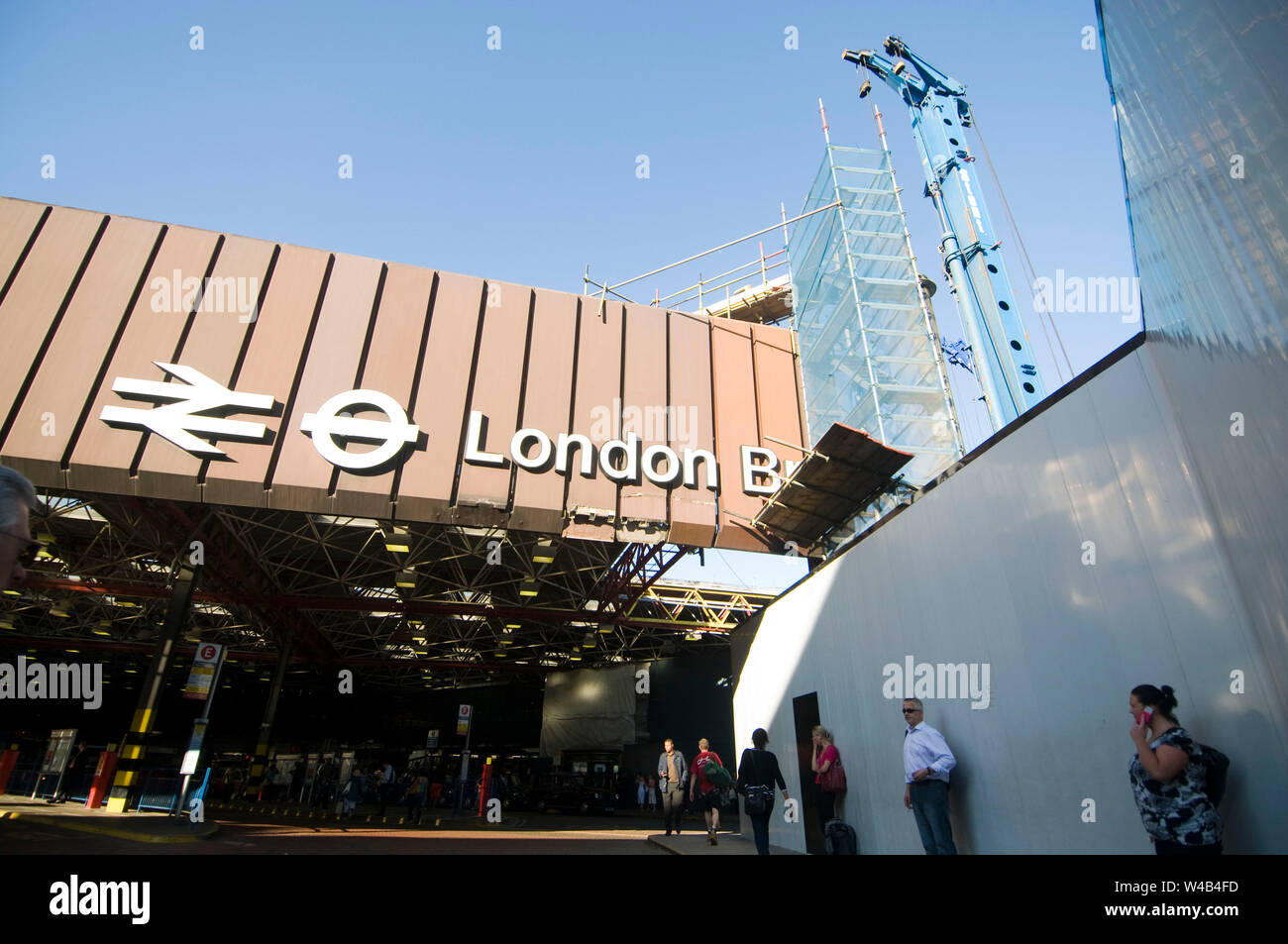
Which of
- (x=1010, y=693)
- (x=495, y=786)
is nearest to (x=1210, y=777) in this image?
(x=1010, y=693)

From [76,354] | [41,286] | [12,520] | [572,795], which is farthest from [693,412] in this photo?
[572,795]

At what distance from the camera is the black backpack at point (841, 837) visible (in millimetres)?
8625

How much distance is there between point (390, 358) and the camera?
614 inches

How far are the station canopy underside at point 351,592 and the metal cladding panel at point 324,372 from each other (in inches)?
134

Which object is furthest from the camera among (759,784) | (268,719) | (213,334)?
(268,719)

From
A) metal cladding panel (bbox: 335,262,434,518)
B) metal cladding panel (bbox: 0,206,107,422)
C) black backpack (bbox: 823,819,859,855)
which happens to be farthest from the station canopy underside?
black backpack (bbox: 823,819,859,855)

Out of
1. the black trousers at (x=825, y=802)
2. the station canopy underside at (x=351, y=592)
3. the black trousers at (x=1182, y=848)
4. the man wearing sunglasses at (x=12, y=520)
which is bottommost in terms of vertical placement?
the black trousers at (x=1182, y=848)

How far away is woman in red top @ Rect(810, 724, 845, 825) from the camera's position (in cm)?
934

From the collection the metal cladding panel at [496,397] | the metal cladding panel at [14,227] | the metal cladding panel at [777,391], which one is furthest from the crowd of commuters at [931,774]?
the metal cladding panel at [14,227]

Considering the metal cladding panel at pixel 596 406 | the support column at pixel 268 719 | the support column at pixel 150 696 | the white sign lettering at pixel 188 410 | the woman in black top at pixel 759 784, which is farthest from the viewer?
the support column at pixel 268 719

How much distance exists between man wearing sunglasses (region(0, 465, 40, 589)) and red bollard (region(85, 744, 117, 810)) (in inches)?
857

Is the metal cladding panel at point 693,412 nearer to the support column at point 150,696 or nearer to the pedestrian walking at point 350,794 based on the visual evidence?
the support column at point 150,696

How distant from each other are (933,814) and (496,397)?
12673 mm

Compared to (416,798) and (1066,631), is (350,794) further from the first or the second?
(1066,631)
